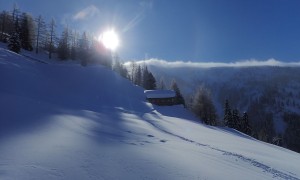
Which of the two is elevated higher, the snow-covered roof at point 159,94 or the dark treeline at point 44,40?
the dark treeline at point 44,40

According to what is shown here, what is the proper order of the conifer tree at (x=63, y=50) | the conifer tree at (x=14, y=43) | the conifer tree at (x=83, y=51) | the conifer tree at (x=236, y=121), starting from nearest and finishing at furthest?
the conifer tree at (x=14, y=43) < the conifer tree at (x=236, y=121) < the conifer tree at (x=83, y=51) < the conifer tree at (x=63, y=50)

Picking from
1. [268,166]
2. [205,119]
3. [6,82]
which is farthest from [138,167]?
[205,119]

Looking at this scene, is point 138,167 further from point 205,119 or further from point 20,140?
point 205,119

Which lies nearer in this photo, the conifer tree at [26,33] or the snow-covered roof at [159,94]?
the snow-covered roof at [159,94]

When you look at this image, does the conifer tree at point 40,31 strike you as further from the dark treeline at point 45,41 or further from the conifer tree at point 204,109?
the conifer tree at point 204,109

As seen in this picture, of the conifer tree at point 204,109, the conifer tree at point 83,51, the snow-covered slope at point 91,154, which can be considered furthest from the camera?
the conifer tree at point 83,51

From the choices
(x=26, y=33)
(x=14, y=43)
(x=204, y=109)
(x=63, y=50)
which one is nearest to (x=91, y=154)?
(x=14, y=43)

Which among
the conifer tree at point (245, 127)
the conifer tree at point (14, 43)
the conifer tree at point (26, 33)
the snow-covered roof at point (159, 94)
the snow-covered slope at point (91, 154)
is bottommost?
the conifer tree at point (245, 127)

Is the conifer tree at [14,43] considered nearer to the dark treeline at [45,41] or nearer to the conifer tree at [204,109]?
the dark treeline at [45,41]

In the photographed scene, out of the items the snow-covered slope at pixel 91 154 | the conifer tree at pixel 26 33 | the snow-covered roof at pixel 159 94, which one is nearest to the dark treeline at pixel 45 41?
the conifer tree at pixel 26 33

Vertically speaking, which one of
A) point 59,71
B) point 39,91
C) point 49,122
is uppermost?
point 59,71

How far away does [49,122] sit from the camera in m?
18.2

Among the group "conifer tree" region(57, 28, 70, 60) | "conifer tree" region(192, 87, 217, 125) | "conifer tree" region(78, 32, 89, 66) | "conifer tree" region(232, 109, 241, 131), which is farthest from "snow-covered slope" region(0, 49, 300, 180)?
"conifer tree" region(57, 28, 70, 60)

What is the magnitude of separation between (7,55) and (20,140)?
107 feet
